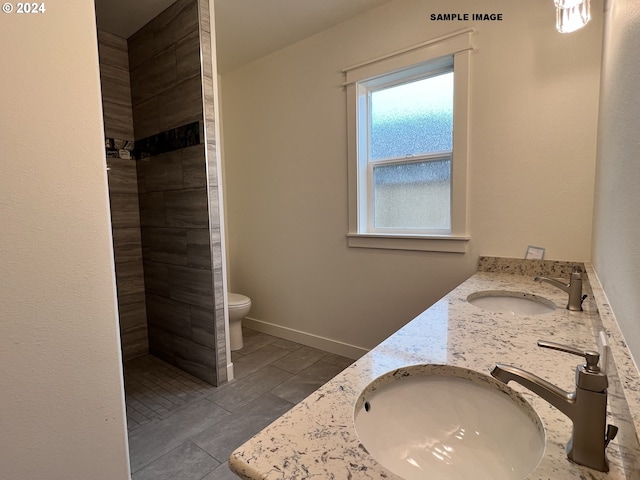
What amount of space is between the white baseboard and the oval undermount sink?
3.98ft

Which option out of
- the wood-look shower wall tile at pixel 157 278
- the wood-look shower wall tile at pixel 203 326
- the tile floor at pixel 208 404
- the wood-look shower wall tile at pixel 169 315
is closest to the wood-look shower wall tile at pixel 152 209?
the wood-look shower wall tile at pixel 157 278

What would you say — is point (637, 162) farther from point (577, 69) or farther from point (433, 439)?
point (577, 69)

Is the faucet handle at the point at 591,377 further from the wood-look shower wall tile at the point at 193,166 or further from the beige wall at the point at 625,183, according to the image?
the wood-look shower wall tile at the point at 193,166

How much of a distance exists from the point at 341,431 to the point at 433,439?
0.90 ft

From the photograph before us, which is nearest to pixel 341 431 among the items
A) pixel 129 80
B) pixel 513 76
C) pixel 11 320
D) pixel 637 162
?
pixel 637 162

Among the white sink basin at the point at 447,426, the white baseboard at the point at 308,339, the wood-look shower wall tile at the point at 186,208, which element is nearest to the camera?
the white sink basin at the point at 447,426

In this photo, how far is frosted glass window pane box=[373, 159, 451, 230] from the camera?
2195 mm

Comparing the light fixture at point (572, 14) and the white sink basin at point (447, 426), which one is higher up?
the light fixture at point (572, 14)

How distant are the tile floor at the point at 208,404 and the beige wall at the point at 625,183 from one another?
1653mm

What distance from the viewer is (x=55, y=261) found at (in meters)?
1.10

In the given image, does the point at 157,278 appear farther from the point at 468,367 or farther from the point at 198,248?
the point at 468,367

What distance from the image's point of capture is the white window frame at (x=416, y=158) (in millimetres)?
1970

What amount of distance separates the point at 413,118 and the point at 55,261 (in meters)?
2.17

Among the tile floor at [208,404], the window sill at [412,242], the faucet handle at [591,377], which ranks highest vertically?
the window sill at [412,242]
